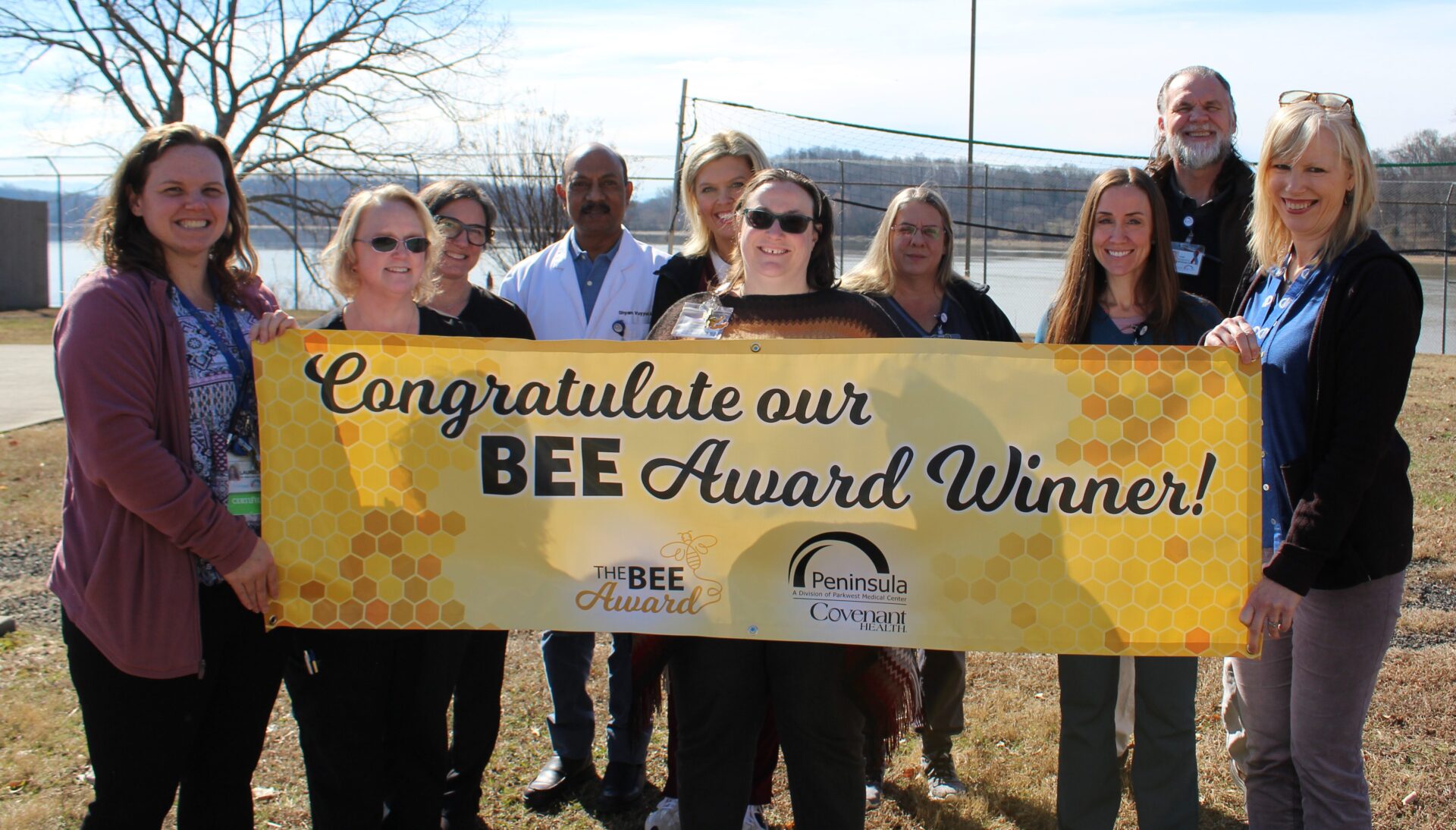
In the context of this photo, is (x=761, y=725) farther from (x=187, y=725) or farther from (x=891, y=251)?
(x=891, y=251)

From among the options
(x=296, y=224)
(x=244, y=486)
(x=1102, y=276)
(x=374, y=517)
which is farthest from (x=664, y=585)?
(x=296, y=224)

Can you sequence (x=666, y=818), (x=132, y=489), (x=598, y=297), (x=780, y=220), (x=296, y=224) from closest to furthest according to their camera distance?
1. (x=132, y=489)
2. (x=780, y=220)
3. (x=666, y=818)
4. (x=598, y=297)
5. (x=296, y=224)

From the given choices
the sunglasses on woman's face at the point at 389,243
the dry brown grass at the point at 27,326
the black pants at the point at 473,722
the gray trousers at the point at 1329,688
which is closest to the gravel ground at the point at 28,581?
the black pants at the point at 473,722

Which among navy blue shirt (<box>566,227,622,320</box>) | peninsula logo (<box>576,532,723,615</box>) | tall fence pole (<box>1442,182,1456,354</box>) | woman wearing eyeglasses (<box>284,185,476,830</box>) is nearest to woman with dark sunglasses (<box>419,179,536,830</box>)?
woman wearing eyeglasses (<box>284,185,476,830</box>)

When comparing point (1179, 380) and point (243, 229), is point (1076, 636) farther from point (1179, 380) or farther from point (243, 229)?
point (243, 229)

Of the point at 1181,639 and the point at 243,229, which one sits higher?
the point at 243,229

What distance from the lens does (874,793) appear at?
4.04m

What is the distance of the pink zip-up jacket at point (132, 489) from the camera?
2.67 meters

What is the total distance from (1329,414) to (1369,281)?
36 cm

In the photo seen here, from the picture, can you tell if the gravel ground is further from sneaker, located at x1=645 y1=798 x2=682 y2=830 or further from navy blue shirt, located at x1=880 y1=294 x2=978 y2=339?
navy blue shirt, located at x1=880 y1=294 x2=978 y2=339

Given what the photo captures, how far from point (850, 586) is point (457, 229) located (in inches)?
78.6

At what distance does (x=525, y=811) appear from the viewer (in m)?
3.93

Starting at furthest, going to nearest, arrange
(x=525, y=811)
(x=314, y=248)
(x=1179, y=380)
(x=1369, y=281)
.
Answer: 1. (x=314, y=248)
2. (x=525, y=811)
3. (x=1179, y=380)
4. (x=1369, y=281)

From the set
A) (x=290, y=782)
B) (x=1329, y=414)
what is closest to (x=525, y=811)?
(x=290, y=782)
